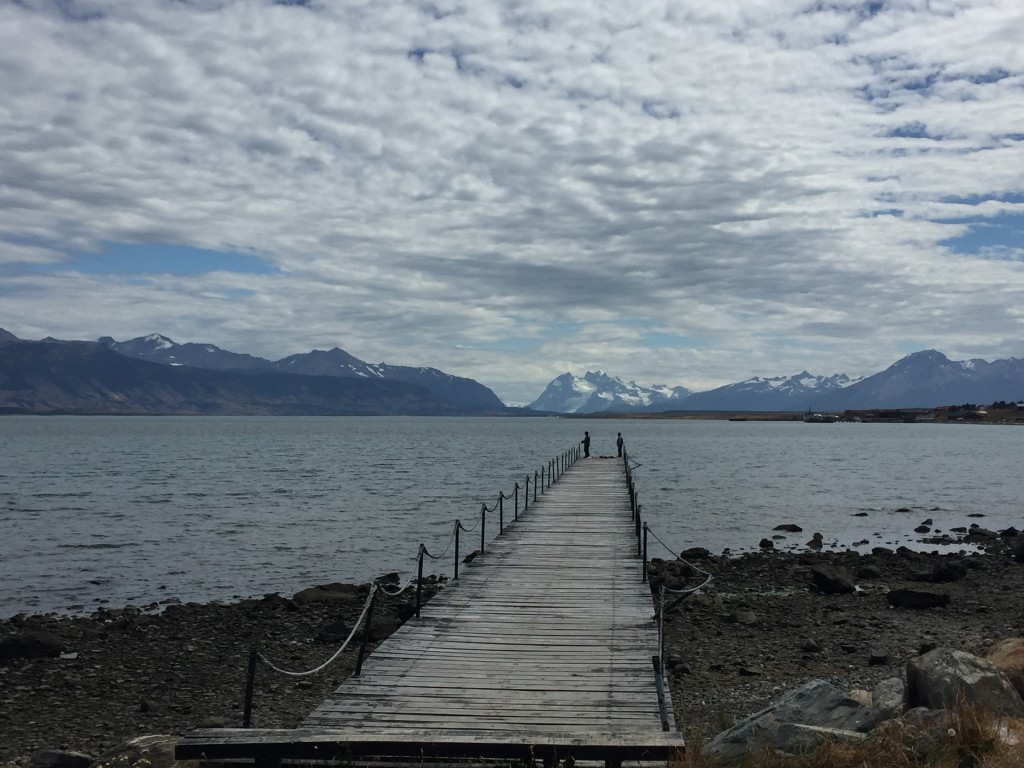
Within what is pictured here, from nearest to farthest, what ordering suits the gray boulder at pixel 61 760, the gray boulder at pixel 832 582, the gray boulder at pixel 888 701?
the gray boulder at pixel 888 701, the gray boulder at pixel 61 760, the gray boulder at pixel 832 582

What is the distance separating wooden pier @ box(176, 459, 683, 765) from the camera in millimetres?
7977

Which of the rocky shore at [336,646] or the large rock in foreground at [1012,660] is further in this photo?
the rocky shore at [336,646]

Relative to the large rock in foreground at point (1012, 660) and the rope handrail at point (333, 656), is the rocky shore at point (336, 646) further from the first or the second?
the large rock in foreground at point (1012, 660)

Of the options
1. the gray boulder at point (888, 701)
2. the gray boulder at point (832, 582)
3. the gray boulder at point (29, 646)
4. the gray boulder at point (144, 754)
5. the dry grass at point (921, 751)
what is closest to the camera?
the dry grass at point (921, 751)

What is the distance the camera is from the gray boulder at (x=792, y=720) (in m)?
7.64

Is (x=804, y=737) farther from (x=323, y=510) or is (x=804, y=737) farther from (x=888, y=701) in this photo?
(x=323, y=510)

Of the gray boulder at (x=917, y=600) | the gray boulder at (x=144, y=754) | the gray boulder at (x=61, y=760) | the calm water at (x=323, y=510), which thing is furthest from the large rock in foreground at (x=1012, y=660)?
the calm water at (x=323, y=510)

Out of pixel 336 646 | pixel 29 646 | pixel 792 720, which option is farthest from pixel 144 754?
pixel 29 646

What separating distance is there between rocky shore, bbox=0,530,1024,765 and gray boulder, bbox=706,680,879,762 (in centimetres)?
162

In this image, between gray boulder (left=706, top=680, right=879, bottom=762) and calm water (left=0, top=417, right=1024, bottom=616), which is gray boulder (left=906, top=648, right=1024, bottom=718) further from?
calm water (left=0, top=417, right=1024, bottom=616)

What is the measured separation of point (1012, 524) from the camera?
4153 centimetres

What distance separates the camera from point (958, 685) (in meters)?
8.18

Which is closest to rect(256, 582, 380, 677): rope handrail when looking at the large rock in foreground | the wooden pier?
the wooden pier

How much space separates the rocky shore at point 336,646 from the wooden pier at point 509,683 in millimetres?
1287
